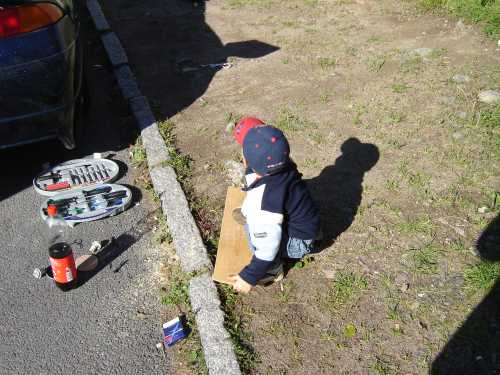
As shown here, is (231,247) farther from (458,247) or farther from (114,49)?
(114,49)

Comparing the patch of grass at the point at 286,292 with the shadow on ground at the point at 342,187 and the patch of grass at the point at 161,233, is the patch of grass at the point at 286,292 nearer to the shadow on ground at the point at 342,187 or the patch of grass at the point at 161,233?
the shadow on ground at the point at 342,187

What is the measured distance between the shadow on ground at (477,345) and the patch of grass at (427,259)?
1.22 ft

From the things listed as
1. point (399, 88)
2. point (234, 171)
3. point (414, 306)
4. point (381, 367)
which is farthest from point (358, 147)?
point (381, 367)

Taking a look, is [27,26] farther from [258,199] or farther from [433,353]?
[433,353]

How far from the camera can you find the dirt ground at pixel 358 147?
302 cm

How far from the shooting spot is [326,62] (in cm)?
627

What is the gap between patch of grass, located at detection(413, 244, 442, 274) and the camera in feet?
11.2

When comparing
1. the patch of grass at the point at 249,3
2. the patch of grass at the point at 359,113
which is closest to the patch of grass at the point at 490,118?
the patch of grass at the point at 359,113

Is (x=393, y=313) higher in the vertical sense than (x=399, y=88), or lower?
higher

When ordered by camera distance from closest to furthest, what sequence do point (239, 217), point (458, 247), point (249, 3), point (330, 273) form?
point (330, 273) < point (458, 247) < point (239, 217) < point (249, 3)

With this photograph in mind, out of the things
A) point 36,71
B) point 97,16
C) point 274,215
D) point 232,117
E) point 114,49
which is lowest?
point 97,16

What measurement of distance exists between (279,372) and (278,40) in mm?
5023

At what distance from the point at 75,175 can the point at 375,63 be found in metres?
3.64

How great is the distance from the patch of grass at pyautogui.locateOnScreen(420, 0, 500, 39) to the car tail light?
539cm
